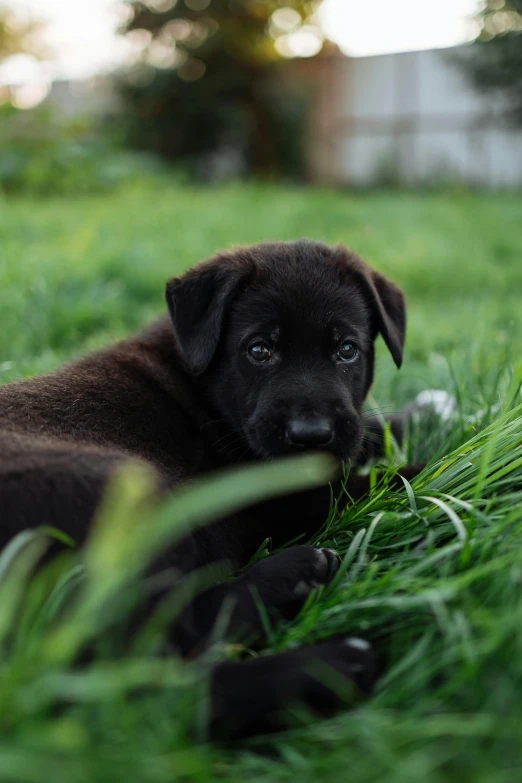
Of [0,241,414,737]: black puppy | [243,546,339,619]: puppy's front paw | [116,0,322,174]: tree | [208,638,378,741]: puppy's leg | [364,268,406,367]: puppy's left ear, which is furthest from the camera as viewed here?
[116,0,322,174]: tree

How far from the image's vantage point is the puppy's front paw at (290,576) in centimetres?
198

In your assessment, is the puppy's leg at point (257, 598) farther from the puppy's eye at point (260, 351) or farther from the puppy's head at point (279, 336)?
the puppy's eye at point (260, 351)

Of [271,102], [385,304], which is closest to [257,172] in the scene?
[271,102]

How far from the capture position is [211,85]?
1888 centimetres

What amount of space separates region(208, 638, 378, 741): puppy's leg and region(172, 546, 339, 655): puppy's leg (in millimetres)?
148

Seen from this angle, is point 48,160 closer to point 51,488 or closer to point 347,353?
point 347,353

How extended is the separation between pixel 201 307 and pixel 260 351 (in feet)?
0.97

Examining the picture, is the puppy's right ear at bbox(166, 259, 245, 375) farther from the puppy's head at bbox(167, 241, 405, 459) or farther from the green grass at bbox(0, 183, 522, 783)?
the green grass at bbox(0, 183, 522, 783)

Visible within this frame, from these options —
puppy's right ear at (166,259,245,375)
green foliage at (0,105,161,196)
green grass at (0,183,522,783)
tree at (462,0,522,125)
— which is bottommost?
green grass at (0,183,522,783)

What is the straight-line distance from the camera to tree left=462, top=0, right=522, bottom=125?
13055 millimetres

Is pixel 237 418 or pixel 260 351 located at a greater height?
pixel 260 351

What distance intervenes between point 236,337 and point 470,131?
18.0 metres

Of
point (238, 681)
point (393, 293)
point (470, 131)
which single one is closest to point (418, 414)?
point (393, 293)

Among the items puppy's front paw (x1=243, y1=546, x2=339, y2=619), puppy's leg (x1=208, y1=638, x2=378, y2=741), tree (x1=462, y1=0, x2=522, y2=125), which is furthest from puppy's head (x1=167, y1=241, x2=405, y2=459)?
tree (x1=462, y1=0, x2=522, y2=125)
